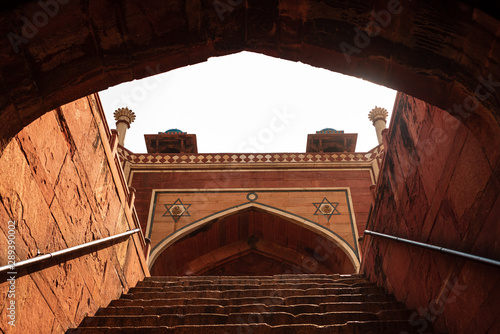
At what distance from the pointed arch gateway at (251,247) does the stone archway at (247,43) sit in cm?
691

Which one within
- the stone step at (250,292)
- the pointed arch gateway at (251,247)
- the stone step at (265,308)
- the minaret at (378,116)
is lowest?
the stone step at (265,308)

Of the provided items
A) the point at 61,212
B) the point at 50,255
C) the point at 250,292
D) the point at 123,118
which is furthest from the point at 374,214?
the point at 123,118

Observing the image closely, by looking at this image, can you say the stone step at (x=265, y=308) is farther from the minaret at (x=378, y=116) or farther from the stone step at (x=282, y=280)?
the minaret at (x=378, y=116)

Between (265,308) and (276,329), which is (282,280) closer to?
(265,308)

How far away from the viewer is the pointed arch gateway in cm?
923

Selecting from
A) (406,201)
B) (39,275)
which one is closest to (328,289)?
(406,201)

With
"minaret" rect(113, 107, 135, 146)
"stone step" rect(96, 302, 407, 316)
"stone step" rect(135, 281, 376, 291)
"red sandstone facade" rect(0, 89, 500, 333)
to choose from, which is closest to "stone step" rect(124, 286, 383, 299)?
"stone step" rect(135, 281, 376, 291)

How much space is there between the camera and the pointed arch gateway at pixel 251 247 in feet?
30.3

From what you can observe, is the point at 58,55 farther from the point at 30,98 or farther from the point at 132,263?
the point at 132,263

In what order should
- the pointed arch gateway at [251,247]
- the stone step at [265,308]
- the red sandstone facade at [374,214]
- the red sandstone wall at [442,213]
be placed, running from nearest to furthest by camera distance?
the red sandstone wall at [442,213]
the red sandstone facade at [374,214]
the stone step at [265,308]
the pointed arch gateway at [251,247]

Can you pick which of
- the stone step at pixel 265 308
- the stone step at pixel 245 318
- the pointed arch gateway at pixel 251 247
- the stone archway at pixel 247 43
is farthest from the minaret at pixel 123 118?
the stone archway at pixel 247 43

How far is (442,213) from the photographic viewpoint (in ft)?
9.80

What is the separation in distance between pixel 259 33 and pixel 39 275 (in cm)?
200

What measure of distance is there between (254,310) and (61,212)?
158 centimetres
